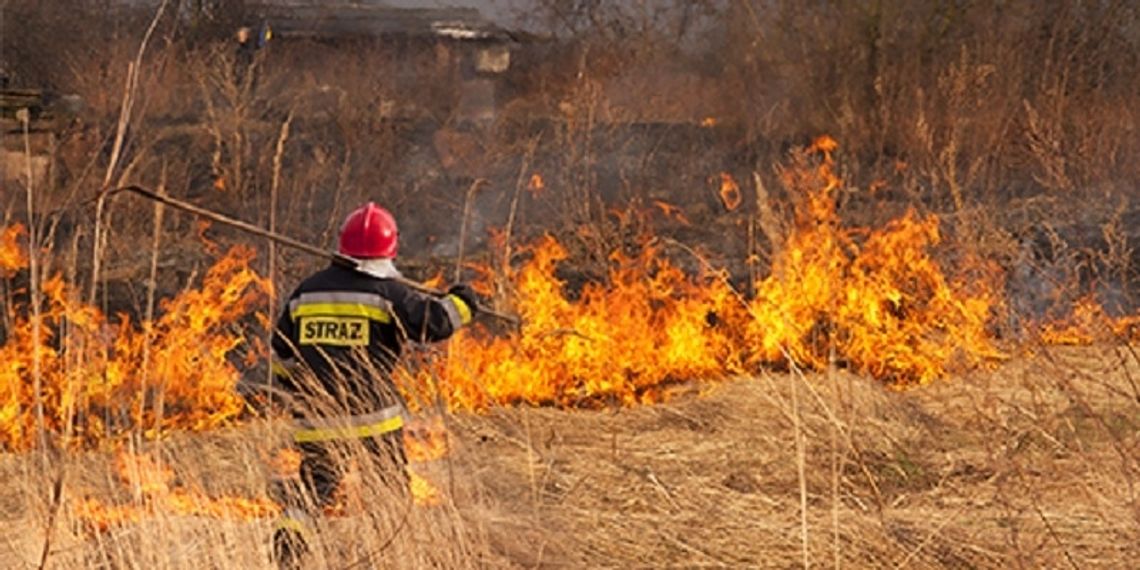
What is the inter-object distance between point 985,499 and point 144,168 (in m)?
12.7

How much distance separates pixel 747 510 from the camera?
5.25 metres

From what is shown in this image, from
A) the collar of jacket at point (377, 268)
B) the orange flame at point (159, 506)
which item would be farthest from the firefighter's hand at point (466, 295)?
the orange flame at point (159, 506)

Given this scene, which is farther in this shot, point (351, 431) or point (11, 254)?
point (11, 254)

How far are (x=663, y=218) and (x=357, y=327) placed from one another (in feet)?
34.8

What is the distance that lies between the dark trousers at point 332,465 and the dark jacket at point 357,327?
12 centimetres

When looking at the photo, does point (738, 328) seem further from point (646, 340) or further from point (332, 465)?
point (332, 465)

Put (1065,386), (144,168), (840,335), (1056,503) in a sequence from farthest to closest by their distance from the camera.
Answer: (144,168), (840,335), (1056,503), (1065,386)

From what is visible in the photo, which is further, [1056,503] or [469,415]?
[469,415]

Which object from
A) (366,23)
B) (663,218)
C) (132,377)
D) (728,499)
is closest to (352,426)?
(728,499)

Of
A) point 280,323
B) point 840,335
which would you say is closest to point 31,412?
point 280,323

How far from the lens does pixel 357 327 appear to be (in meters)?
5.07

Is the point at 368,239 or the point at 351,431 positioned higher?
the point at 368,239

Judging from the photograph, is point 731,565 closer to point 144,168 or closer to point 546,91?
point 144,168

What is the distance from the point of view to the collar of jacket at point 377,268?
16.8 ft
